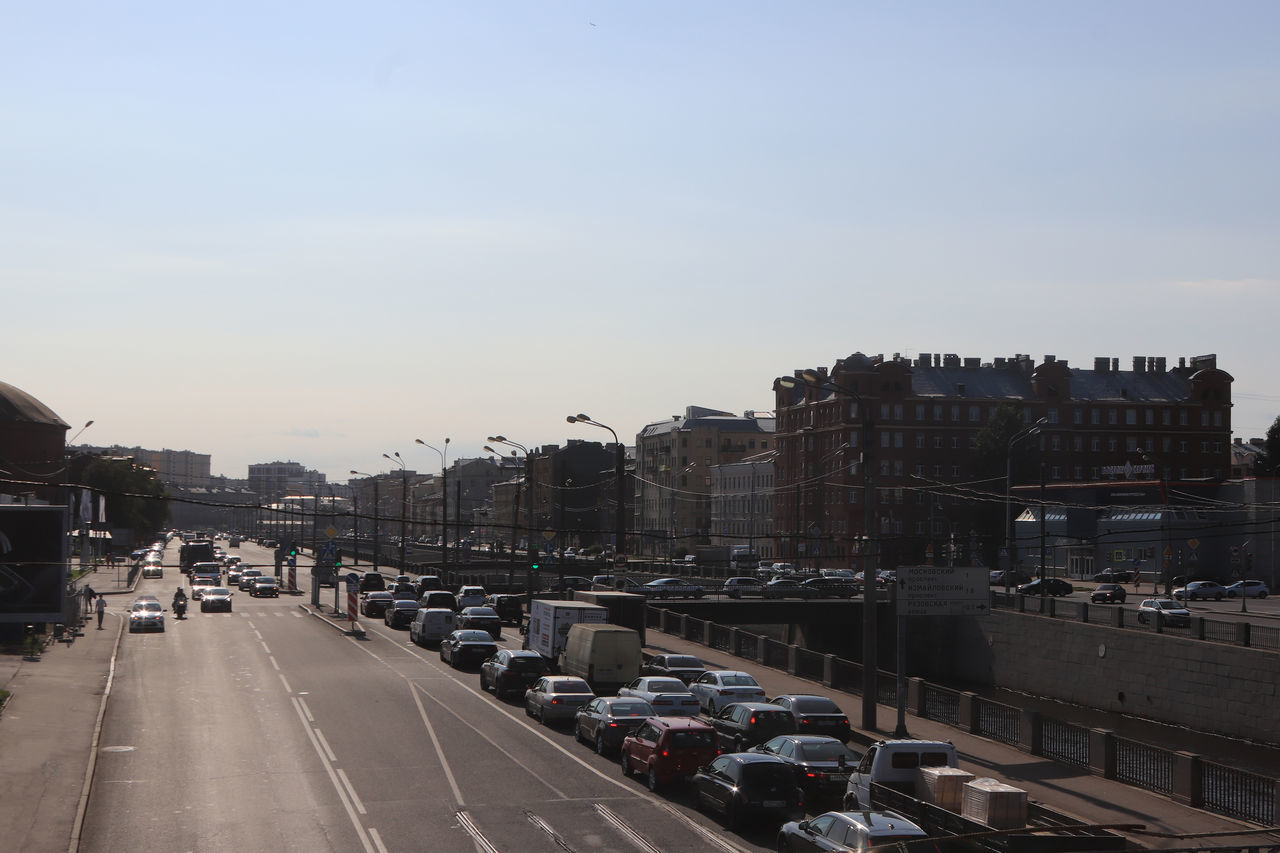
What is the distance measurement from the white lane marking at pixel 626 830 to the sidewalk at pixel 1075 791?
7.69 metres

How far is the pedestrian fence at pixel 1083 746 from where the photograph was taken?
24.0m

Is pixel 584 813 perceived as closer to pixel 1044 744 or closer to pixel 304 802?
pixel 304 802

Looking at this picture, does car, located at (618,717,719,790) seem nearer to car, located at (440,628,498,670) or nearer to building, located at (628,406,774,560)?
car, located at (440,628,498,670)

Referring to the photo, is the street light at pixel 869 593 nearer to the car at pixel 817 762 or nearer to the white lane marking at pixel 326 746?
the car at pixel 817 762

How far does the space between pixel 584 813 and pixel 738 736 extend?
23.4 feet

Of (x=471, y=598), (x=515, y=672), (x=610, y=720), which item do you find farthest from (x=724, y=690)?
(x=471, y=598)

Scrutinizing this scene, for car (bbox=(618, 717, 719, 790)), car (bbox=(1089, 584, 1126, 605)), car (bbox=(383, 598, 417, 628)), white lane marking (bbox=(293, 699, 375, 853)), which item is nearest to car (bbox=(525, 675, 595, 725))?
white lane marking (bbox=(293, 699, 375, 853))

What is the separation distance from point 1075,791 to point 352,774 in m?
14.8

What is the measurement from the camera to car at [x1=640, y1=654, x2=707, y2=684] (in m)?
38.8

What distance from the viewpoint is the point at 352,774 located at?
2483cm

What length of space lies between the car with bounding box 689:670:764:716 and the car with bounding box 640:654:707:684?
2889mm

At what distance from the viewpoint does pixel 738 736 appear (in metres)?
28.1

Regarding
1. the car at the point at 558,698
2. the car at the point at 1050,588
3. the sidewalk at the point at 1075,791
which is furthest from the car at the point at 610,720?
the car at the point at 1050,588

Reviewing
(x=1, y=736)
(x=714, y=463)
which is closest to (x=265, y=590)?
(x=1, y=736)
